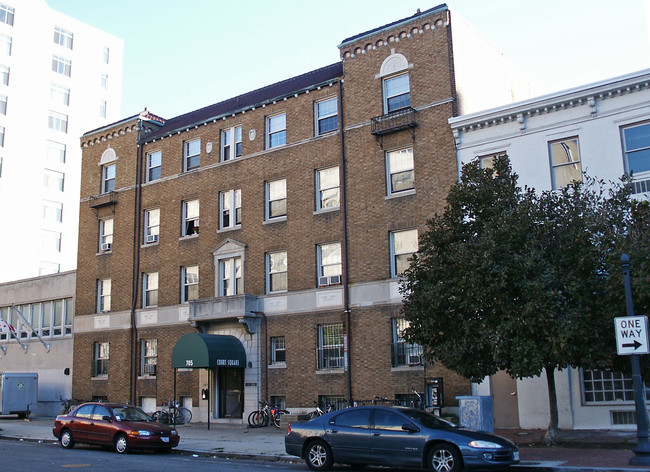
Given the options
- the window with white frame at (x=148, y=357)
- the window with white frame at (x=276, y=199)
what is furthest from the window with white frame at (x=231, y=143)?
the window with white frame at (x=148, y=357)

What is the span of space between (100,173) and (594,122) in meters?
24.6

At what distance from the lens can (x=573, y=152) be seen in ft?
72.9

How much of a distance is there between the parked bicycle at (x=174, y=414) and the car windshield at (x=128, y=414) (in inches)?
327

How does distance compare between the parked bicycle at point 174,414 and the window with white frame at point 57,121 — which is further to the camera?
the window with white frame at point 57,121

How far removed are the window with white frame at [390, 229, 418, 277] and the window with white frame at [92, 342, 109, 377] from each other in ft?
53.9

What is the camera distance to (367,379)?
24.8m

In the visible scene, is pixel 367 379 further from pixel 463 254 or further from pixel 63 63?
pixel 63 63

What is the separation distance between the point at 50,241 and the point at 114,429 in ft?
140

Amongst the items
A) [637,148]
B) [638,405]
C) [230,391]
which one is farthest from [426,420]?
[230,391]

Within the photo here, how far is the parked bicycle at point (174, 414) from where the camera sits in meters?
28.3

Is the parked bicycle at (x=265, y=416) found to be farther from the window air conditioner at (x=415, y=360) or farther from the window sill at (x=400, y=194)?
the window sill at (x=400, y=194)

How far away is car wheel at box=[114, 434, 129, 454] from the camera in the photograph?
736 inches

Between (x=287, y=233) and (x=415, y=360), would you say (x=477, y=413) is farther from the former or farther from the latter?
(x=287, y=233)

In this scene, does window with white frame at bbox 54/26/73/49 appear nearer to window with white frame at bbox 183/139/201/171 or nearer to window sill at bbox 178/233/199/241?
window with white frame at bbox 183/139/201/171
